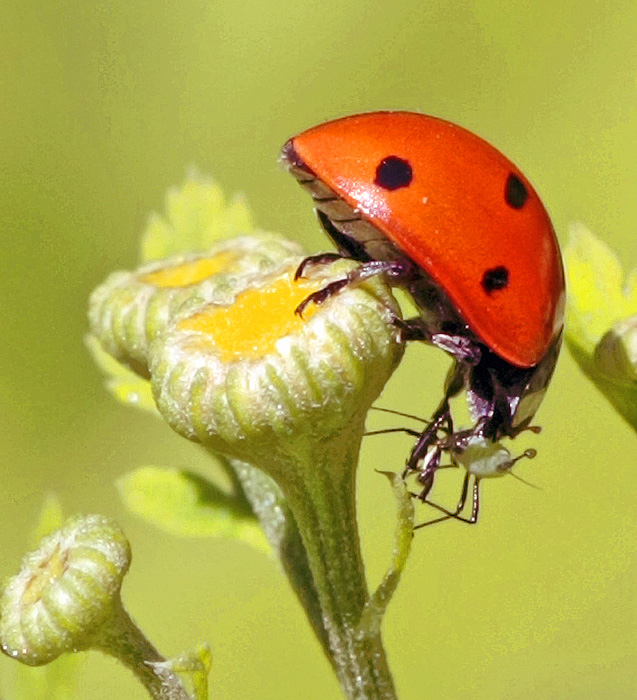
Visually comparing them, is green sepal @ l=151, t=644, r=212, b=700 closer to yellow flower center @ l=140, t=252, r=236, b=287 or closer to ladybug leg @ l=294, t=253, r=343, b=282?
ladybug leg @ l=294, t=253, r=343, b=282

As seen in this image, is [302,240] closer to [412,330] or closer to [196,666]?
[412,330]

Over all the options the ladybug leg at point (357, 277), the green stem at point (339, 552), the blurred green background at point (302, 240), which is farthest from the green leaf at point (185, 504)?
the blurred green background at point (302, 240)

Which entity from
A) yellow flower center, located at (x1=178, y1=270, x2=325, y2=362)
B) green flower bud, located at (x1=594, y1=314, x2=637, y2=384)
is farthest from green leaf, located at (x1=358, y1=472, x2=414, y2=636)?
green flower bud, located at (x1=594, y1=314, x2=637, y2=384)

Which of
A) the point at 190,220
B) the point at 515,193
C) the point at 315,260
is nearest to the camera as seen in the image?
the point at 315,260

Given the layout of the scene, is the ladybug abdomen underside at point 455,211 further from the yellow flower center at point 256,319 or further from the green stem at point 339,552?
the green stem at point 339,552

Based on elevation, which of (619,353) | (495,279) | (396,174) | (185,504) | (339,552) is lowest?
(185,504)

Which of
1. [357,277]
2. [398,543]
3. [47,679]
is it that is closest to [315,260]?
[357,277]
